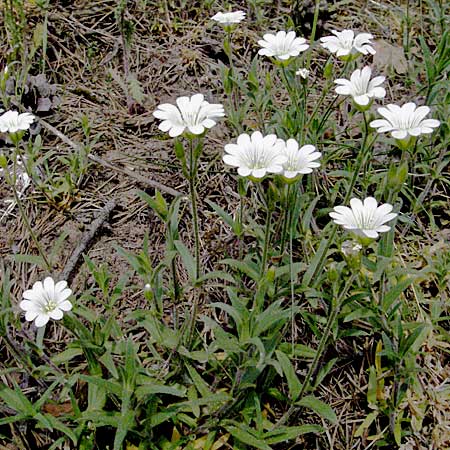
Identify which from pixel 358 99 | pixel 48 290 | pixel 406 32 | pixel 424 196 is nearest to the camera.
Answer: pixel 358 99

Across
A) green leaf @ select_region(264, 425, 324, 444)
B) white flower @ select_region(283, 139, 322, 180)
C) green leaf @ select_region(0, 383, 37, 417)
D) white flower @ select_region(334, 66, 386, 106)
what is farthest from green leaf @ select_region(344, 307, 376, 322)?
green leaf @ select_region(0, 383, 37, 417)

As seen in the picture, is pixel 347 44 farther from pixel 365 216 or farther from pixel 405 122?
pixel 365 216

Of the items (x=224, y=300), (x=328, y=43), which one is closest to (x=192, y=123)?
(x=328, y=43)

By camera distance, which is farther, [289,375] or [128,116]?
[128,116]

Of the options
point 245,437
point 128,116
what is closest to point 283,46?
point 128,116

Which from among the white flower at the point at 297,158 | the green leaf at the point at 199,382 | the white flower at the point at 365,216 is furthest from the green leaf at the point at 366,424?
the white flower at the point at 297,158

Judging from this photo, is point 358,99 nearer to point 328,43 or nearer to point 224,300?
point 328,43

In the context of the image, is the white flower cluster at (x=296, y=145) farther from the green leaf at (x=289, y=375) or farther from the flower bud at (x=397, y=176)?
the green leaf at (x=289, y=375)
